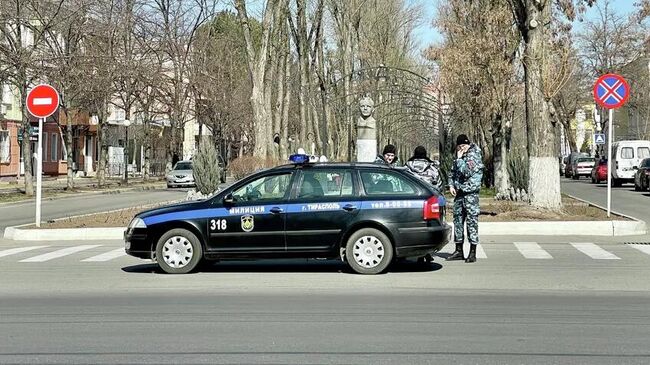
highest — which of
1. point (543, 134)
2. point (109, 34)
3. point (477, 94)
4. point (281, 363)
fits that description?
point (109, 34)

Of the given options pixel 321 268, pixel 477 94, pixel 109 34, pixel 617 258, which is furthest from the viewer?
pixel 109 34

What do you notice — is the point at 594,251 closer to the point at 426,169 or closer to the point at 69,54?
the point at 426,169

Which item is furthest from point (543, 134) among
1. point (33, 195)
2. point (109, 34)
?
point (109, 34)

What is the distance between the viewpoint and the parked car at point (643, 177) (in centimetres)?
3663

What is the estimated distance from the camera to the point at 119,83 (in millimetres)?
42375

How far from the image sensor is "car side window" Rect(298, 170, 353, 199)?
459 inches

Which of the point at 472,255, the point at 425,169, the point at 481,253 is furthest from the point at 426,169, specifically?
the point at 472,255

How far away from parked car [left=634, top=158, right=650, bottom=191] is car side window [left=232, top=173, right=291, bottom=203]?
1124 inches

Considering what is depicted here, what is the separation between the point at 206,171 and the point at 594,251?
12027 millimetres

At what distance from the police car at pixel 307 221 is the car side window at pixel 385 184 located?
14 millimetres

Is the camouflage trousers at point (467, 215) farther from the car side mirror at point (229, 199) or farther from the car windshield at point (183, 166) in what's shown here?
the car windshield at point (183, 166)

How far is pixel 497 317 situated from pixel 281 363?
282 cm

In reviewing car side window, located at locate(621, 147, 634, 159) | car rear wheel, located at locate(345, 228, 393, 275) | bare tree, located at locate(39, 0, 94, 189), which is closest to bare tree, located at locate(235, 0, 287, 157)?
bare tree, located at locate(39, 0, 94, 189)

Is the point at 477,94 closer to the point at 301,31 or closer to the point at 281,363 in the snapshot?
the point at 301,31
